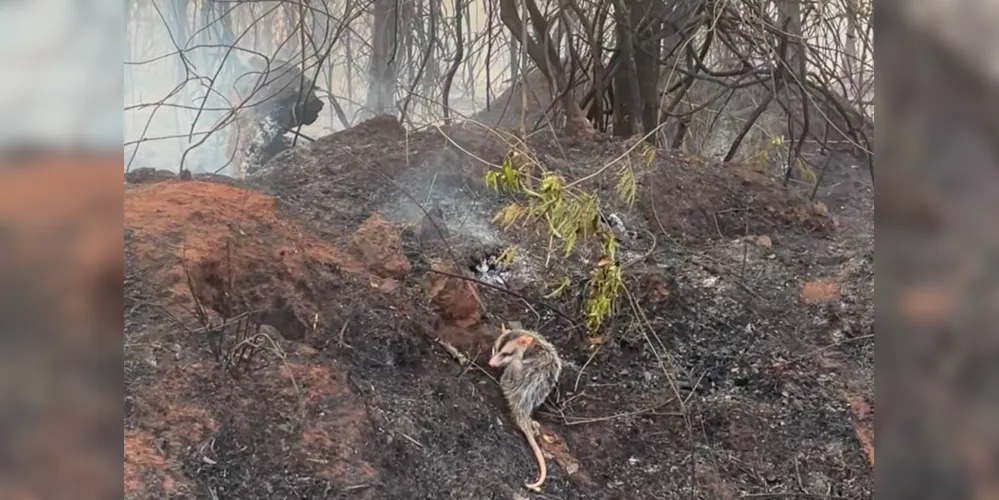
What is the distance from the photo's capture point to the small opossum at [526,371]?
854 mm

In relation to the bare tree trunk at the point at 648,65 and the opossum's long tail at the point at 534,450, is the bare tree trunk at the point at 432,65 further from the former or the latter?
the opossum's long tail at the point at 534,450

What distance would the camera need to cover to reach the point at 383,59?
37.4 inches

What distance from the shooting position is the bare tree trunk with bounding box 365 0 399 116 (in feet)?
3.11

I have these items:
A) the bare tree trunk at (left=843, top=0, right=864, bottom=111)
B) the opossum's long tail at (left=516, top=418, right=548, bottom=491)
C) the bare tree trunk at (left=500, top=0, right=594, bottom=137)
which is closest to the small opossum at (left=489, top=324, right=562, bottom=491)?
the opossum's long tail at (left=516, top=418, right=548, bottom=491)

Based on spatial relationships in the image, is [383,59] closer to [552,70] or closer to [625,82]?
[552,70]

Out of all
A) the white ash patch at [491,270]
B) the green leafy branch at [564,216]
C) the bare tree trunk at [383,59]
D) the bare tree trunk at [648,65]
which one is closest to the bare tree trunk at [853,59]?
the bare tree trunk at [648,65]

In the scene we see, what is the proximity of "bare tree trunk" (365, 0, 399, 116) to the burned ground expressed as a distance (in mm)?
Answer: 31

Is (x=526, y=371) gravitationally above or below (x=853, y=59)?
below

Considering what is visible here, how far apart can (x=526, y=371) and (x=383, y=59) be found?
44cm

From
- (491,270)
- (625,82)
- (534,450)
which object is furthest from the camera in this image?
(625,82)

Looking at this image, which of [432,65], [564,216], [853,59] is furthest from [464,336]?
[853,59]

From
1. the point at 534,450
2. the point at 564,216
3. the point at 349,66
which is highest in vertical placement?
the point at 349,66

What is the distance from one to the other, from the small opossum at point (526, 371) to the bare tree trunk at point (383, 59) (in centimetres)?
34
